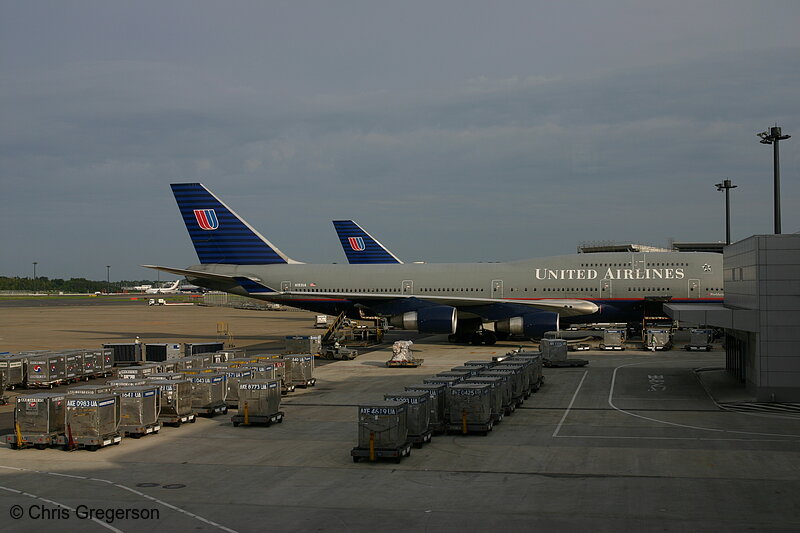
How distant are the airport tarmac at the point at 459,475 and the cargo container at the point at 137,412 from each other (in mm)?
404

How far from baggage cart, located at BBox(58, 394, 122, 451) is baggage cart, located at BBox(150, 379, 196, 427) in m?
2.67

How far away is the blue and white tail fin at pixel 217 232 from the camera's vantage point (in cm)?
5450

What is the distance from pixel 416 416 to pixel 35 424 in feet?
34.4

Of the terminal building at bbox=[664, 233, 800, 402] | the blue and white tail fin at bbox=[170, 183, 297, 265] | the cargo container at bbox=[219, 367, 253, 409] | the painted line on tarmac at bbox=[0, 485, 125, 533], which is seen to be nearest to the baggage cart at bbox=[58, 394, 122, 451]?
the painted line on tarmac at bbox=[0, 485, 125, 533]

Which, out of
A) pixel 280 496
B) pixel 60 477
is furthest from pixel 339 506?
pixel 60 477

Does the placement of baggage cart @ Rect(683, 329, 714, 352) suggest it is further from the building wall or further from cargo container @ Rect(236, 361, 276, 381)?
cargo container @ Rect(236, 361, 276, 381)

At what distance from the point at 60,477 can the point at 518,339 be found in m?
43.9

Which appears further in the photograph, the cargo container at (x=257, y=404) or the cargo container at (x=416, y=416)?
the cargo container at (x=257, y=404)

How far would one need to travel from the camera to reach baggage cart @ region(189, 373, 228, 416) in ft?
83.8

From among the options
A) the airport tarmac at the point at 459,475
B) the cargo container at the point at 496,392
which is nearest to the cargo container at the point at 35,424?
the airport tarmac at the point at 459,475

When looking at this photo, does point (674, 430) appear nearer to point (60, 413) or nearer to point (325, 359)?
point (60, 413)

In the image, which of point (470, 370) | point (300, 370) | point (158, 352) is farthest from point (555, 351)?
point (158, 352)

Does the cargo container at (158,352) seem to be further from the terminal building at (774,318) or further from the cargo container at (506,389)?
the terminal building at (774,318)

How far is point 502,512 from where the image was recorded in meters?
14.4
